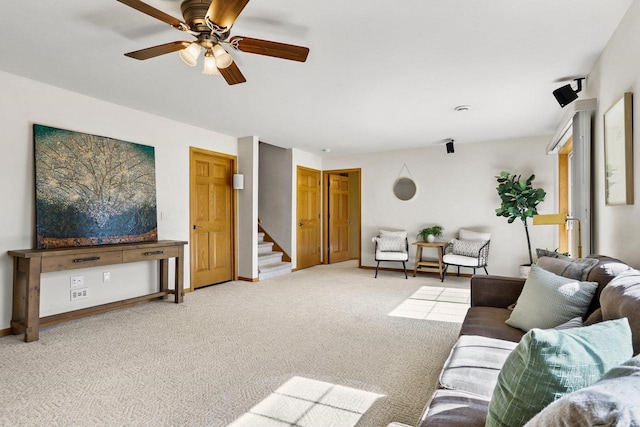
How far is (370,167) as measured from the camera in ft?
22.6

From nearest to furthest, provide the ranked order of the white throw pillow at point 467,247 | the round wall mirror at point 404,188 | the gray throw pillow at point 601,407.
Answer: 1. the gray throw pillow at point 601,407
2. the white throw pillow at point 467,247
3. the round wall mirror at point 404,188

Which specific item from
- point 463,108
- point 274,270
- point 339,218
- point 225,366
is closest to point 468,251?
point 463,108

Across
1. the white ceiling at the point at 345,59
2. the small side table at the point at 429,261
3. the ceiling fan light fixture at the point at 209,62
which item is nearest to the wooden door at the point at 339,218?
the small side table at the point at 429,261

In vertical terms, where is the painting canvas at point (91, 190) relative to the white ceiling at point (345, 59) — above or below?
below

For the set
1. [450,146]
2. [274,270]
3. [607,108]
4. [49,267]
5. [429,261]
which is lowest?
[274,270]

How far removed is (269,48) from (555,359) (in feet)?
6.86

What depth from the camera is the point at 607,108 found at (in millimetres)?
2479

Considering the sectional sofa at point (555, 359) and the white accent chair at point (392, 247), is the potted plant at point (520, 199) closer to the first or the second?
the white accent chair at point (392, 247)

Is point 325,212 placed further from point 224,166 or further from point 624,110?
point 624,110

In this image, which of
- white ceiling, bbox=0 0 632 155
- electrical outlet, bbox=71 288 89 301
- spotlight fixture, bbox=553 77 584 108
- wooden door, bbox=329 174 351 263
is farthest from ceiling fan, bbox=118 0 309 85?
wooden door, bbox=329 174 351 263

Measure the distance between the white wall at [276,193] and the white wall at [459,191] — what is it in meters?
1.37

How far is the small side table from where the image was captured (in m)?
5.77

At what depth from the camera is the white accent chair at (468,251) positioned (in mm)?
5365

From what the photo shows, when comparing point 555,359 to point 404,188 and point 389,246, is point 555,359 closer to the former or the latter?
point 389,246
